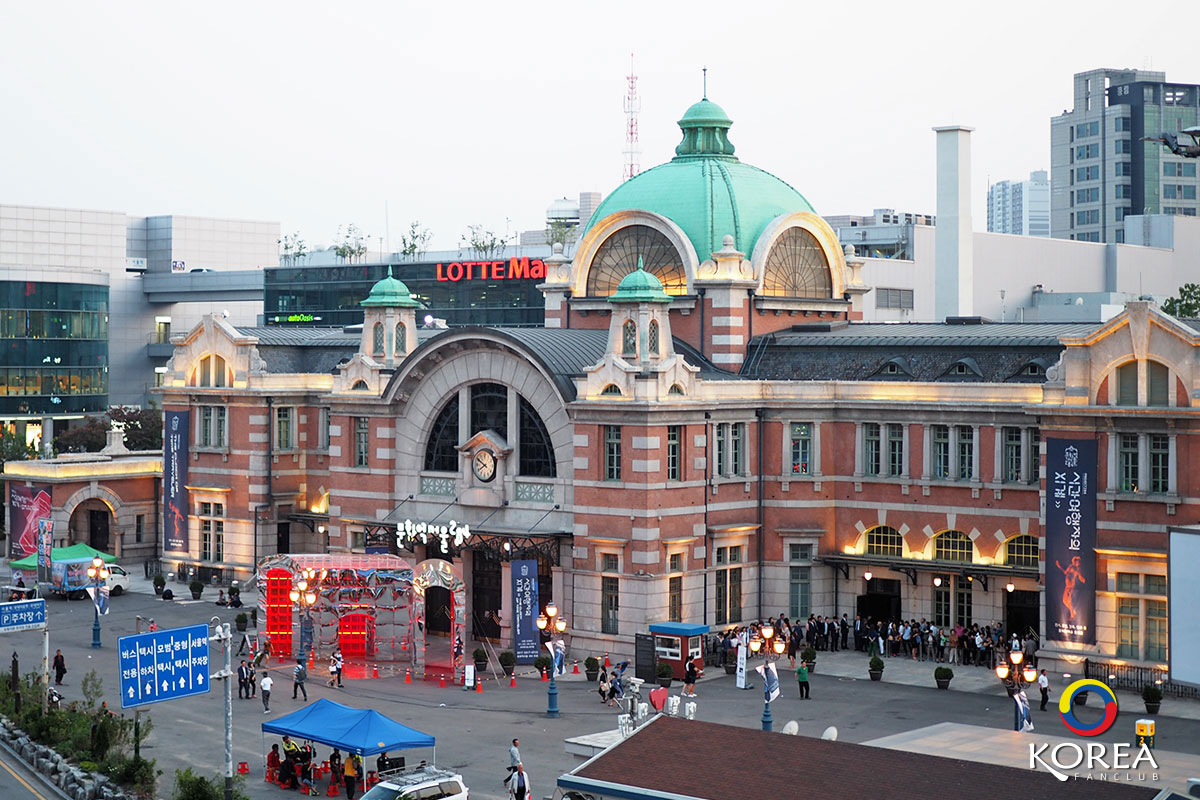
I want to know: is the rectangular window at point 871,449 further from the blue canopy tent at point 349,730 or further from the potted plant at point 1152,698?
the blue canopy tent at point 349,730

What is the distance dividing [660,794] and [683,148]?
4512cm

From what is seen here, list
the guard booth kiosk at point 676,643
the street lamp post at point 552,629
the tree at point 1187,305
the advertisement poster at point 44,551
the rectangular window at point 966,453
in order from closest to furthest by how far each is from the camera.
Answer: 1. the street lamp post at point 552,629
2. the guard booth kiosk at point 676,643
3. the rectangular window at point 966,453
4. the advertisement poster at point 44,551
5. the tree at point 1187,305

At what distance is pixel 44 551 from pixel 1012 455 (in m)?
45.0

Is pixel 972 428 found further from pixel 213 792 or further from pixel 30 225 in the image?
pixel 30 225

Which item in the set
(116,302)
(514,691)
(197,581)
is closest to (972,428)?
(514,691)

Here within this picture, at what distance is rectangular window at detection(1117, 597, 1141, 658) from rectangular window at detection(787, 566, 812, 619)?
1305cm

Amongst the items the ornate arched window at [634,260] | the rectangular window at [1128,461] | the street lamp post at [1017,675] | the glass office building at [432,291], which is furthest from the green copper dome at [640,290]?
the glass office building at [432,291]

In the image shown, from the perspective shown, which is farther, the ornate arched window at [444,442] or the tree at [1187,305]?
the tree at [1187,305]

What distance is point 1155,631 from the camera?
56.5m

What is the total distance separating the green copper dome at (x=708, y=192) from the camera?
231 feet

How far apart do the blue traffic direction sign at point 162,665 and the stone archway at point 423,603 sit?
773 inches

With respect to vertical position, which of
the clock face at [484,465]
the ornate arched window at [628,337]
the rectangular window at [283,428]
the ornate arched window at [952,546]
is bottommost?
the ornate arched window at [952,546]

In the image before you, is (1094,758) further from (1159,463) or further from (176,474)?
(176,474)

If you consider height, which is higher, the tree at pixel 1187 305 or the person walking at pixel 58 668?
the tree at pixel 1187 305
